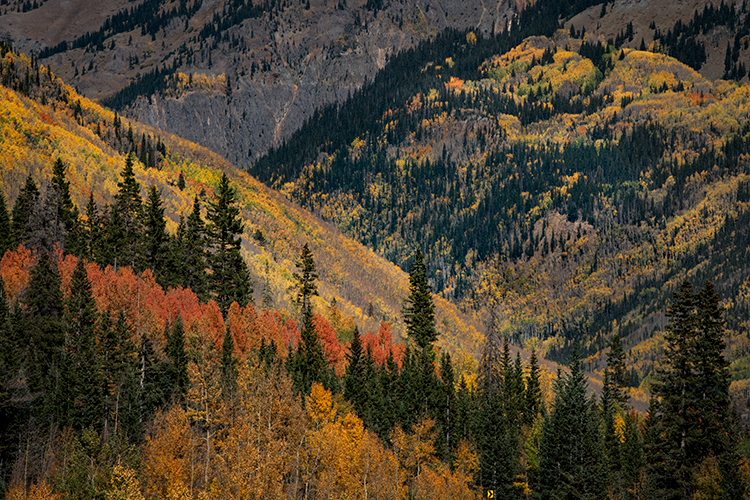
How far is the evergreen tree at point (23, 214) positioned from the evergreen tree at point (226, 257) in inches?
844

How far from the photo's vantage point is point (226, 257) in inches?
3088

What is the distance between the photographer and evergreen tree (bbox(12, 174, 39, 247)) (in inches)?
3189

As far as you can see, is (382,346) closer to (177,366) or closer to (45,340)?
(177,366)

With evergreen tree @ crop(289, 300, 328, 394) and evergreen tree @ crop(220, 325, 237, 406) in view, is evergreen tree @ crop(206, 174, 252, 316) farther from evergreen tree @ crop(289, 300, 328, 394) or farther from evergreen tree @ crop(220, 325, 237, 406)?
evergreen tree @ crop(220, 325, 237, 406)

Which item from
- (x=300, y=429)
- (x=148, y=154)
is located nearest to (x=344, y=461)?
(x=300, y=429)

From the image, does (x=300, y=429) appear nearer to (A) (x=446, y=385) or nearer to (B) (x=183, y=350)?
(B) (x=183, y=350)

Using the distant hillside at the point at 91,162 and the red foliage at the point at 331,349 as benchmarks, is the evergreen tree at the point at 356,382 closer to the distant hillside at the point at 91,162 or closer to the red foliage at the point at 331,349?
the red foliage at the point at 331,349

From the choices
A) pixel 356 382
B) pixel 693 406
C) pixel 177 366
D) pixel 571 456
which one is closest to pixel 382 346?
pixel 356 382

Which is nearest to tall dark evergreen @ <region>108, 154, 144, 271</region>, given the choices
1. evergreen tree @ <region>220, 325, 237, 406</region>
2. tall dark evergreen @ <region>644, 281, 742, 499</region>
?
evergreen tree @ <region>220, 325, 237, 406</region>

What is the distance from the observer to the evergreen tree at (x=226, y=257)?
77188mm

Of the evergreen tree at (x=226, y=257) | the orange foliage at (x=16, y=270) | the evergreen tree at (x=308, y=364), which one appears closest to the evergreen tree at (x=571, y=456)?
the evergreen tree at (x=308, y=364)

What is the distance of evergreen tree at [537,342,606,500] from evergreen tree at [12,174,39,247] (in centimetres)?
6205

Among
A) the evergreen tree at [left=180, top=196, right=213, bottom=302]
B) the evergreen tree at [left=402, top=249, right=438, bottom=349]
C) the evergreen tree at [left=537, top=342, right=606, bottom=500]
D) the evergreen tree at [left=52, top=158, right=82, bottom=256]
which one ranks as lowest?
the evergreen tree at [left=537, top=342, right=606, bottom=500]

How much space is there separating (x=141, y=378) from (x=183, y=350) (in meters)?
4.37
